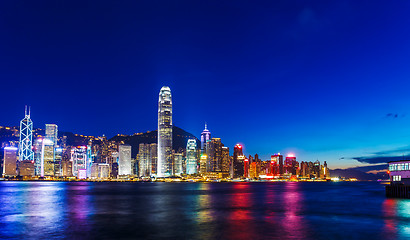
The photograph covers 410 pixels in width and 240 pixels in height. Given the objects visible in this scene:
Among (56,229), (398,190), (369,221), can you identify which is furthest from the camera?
(398,190)

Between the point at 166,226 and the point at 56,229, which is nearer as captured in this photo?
the point at 56,229

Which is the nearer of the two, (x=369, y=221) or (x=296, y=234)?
(x=296, y=234)

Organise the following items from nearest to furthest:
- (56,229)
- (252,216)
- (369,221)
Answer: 1. (56,229)
2. (369,221)
3. (252,216)

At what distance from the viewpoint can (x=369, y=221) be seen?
54.8 meters

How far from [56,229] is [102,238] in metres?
9.79

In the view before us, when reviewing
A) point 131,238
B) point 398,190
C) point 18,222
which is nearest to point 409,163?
point 398,190

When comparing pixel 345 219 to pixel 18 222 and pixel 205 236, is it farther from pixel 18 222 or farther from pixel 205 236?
pixel 18 222

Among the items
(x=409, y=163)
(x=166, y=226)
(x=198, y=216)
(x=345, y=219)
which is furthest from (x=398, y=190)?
(x=166, y=226)

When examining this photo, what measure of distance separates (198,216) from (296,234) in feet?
70.3

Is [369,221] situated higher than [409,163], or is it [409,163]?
[409,163]

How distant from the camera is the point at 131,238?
40969mm

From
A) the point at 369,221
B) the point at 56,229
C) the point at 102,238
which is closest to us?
the point at 102,238

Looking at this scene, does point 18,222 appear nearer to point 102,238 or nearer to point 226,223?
point 102,238

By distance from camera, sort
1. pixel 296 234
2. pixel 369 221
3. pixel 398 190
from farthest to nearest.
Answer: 1. pixel 398 190
2. pixel 369 221
3. pixel 296 234
